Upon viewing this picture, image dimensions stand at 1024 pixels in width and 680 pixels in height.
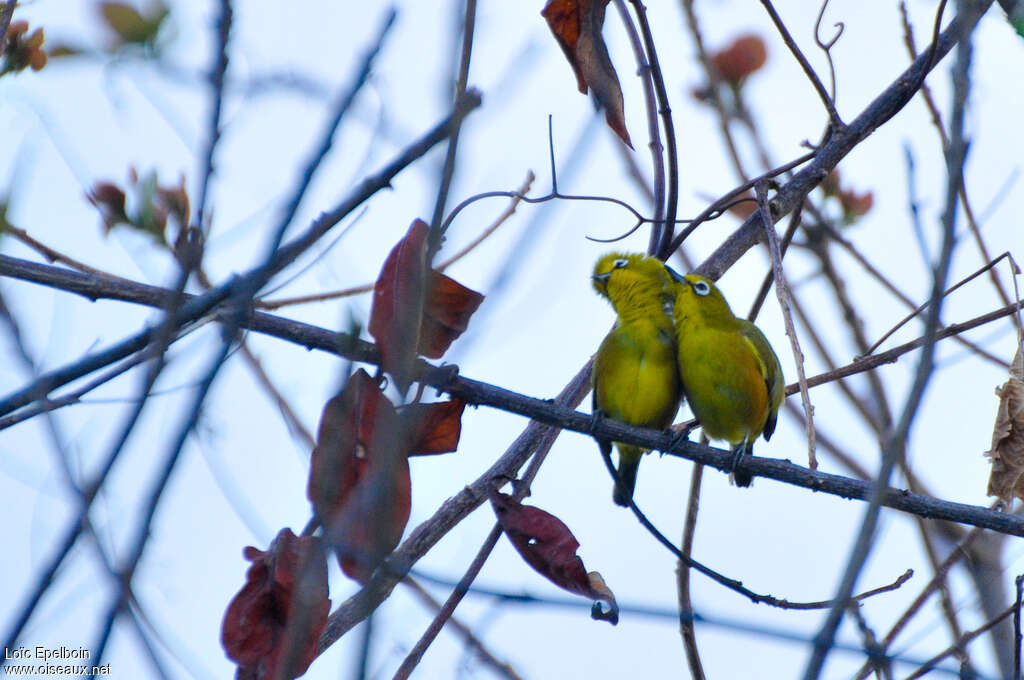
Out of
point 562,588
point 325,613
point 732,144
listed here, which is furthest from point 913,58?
point 325,613

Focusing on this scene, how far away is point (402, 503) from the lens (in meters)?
2.61

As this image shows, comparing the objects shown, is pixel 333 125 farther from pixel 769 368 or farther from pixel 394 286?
pixel 769 368

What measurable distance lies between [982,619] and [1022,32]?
175 centimetres

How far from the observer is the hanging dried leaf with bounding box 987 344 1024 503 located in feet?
11.0

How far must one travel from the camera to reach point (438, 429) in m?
2.86

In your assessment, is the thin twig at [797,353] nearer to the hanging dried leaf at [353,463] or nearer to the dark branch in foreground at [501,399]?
the dark branch in foreground at [501,399]

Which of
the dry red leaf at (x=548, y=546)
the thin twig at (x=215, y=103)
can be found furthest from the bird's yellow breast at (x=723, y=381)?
the thin twig at (x=215, y=103)

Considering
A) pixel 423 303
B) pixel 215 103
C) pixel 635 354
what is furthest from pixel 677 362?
pixel 215 103

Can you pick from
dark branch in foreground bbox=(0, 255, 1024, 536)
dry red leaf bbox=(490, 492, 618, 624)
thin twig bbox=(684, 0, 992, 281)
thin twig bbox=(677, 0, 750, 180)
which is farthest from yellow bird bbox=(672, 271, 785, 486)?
dry red leaf bbox=(490, 492, 618, 624)

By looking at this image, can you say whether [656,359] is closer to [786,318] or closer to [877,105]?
[877,105]

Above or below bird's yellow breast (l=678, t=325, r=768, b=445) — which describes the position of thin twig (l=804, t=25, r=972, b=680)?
below

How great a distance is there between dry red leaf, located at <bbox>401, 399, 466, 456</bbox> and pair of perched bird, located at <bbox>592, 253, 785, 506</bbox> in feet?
4.51

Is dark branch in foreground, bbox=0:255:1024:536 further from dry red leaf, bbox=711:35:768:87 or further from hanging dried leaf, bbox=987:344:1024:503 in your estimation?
dry red leaf, bbox=711:35:768:87

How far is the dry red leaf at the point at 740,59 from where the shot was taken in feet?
16.6
